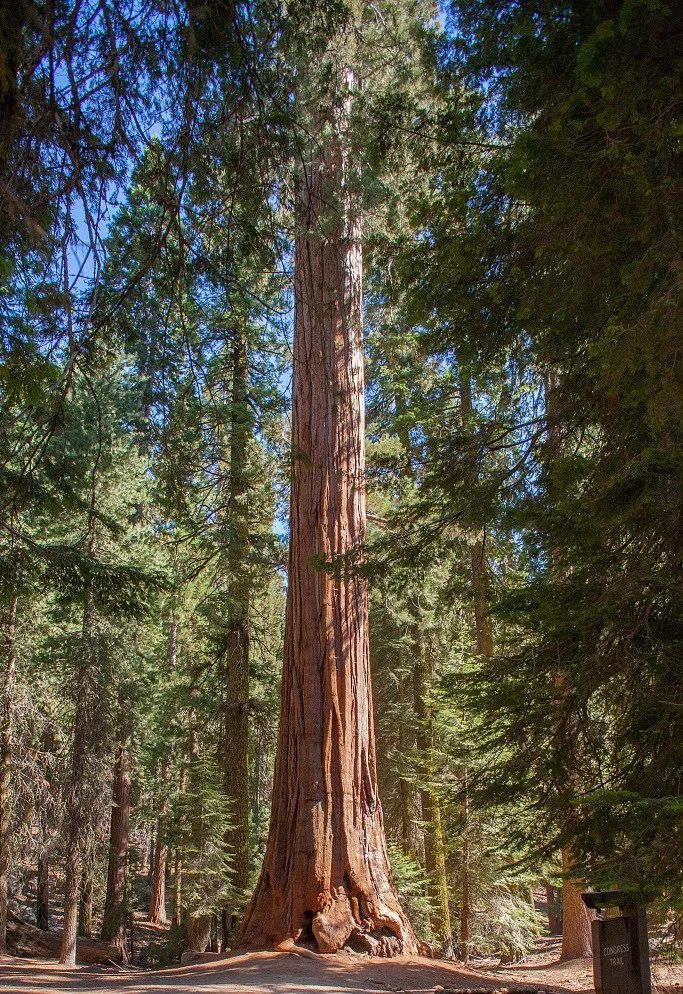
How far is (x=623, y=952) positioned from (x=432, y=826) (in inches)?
390

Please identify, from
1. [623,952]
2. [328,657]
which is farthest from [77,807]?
[623,952]

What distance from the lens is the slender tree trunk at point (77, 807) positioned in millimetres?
14305

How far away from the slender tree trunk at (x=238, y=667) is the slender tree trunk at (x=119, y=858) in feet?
22.5

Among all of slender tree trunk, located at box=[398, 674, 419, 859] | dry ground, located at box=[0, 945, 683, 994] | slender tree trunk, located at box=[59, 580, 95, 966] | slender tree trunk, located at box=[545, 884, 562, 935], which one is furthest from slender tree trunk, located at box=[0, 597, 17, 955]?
slender tree trunk, located at box=[545, 884, 562, 935]

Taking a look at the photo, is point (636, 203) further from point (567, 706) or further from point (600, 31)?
point (567, 706)

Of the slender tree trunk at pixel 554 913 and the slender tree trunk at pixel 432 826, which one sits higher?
the slender tree trunk at pixel 432 826

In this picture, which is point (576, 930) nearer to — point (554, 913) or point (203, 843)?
point (203, 843)

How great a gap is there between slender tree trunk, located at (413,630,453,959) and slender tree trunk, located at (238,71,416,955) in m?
5.14

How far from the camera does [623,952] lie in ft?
15.1

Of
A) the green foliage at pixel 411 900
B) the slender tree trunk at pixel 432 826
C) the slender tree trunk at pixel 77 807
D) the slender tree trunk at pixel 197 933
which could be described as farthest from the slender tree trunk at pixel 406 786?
the slender tree trunk at pixel 77 807

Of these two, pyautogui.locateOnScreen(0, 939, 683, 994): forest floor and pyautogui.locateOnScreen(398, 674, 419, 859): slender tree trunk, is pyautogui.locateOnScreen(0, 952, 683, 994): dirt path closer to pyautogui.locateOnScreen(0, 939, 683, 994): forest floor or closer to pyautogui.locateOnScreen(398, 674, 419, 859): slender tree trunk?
pyautogui.locateOnScreen(0, 939, 683, 994): forest floor

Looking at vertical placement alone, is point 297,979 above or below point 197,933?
above

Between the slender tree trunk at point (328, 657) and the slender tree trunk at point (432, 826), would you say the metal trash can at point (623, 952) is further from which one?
the slender tree trunk at point (432, 826)

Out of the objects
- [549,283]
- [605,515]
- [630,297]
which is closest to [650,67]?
[630,297]
